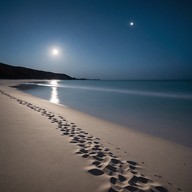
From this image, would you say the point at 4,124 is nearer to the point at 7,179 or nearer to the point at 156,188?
the point at 7,179

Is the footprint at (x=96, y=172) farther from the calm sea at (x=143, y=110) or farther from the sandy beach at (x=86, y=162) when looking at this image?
the calm sea at (x=143, y=110)

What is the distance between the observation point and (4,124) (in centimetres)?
657

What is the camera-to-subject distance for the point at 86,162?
411 centimetres

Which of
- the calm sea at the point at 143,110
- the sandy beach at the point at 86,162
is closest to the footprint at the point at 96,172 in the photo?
the sandy beach at the point at 86,162

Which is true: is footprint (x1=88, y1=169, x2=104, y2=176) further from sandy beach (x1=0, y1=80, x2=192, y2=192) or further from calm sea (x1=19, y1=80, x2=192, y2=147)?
calm sea (x1=19, y1=80, x2=192, y2=147)

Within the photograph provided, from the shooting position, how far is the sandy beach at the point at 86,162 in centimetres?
323

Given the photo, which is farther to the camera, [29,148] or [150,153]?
[150,153]

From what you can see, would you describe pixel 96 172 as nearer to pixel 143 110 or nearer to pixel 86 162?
pixel 86 162

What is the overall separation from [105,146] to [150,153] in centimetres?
146

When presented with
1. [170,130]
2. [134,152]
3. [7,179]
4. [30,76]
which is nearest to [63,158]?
[7,179]

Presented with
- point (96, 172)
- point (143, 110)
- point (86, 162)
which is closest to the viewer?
point (96, 172)

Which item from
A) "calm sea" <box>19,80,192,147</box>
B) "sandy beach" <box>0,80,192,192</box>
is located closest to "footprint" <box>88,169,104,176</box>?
"sandy beach" <box>0,80,192,192</box>

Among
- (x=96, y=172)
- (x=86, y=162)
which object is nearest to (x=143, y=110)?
(x=86, y=162)

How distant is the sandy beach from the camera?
3.23 meters
